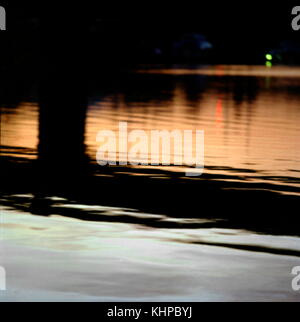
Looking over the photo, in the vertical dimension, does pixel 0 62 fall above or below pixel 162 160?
above

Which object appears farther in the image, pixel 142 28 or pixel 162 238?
pixel 142 28

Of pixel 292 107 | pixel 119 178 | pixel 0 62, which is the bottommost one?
pixel 119 178

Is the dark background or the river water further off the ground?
the dark background

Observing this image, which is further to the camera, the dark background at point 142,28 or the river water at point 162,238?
the dark background at point 142,28

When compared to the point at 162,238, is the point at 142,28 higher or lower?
higher

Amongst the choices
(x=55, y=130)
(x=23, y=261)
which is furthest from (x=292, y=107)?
(x=23, y=261)

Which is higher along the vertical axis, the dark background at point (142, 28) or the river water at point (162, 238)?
the dark background at point (142, 28)

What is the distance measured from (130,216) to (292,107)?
67.3 ft

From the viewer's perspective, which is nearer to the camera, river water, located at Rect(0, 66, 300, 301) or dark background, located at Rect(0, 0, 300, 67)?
river water, located at Rect(0, 66, 300, 301)
